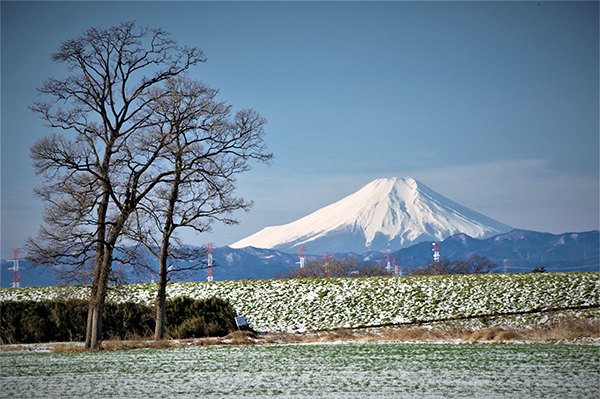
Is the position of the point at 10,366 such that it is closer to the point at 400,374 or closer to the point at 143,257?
the point at 143,257

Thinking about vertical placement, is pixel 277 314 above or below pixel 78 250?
below

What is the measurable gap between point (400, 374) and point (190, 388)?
3.72m

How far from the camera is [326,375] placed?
878 centimetres

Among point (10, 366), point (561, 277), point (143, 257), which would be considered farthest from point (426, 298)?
point (10, 366)

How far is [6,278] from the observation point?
156 meters

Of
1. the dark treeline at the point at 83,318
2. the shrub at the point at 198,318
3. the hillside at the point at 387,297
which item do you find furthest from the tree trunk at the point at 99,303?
the hillside at the point at 387,297

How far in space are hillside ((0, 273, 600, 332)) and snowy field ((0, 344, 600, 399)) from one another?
40.1ft

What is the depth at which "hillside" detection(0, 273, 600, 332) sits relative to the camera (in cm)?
2402

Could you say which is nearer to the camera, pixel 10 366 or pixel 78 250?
pixel 10 366

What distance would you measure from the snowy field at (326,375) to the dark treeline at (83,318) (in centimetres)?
949

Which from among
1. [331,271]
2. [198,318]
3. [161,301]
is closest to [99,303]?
[161,301]

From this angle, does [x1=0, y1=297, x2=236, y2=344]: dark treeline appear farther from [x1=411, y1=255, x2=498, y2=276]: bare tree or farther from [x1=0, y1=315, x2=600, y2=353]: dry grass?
[x1=411, y1=255, x2=498, y2=276]: bare tree

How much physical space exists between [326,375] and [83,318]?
666 inches

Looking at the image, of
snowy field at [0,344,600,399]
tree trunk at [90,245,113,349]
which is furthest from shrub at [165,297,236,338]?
snowy field at [0,344,600,399]
